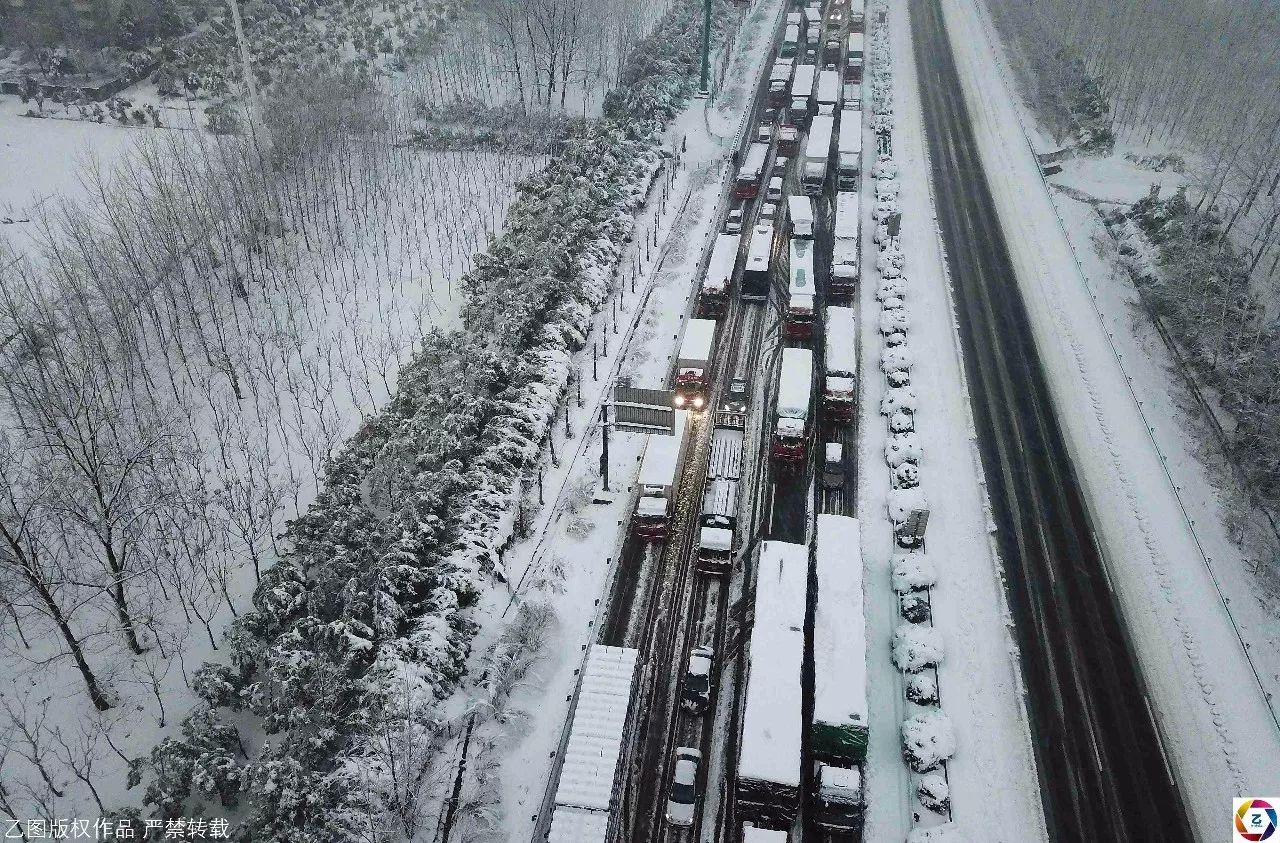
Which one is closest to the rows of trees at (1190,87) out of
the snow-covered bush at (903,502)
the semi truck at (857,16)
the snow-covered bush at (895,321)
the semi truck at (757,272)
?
the semi truck at (857,16)

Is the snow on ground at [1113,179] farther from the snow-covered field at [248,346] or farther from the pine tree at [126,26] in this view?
the pine tree at [126,26]

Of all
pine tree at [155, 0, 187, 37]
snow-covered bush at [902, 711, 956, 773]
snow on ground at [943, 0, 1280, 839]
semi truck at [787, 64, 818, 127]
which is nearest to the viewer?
snow-covered bush at [902, 711, 956, 773]

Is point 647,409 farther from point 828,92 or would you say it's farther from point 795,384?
point 828,92

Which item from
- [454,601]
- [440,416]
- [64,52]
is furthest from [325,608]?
[64,52]

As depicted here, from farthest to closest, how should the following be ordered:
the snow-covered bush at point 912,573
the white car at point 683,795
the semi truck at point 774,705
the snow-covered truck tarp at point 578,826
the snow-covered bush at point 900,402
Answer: the snow-covered bush at point 900,402 → the snow-covered bush at point 912,573 → the white car at point 683,795 → the semi truck at point 774,705 → the snow-covered truck tarp at point 578,826

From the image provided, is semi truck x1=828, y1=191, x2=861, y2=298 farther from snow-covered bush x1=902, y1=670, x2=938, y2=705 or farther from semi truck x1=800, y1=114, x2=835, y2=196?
snow-covered bush x1=902, y1=670, x2=938, y2=705

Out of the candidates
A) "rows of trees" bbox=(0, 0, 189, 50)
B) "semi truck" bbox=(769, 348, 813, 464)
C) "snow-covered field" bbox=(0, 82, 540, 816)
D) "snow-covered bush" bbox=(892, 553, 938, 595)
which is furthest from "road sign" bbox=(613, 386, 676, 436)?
"rows of trees" bbox=(0, 0, 189, 50)
